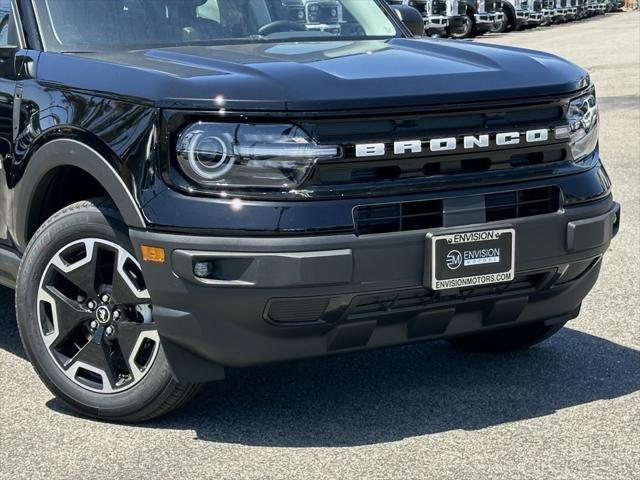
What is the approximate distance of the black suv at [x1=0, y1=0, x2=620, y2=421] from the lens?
13.1 ft

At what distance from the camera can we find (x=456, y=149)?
4191mm

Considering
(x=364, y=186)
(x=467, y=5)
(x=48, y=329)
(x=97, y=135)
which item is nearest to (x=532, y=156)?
(x=364, y=186)

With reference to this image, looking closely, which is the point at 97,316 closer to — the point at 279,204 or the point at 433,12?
the point at 279,204

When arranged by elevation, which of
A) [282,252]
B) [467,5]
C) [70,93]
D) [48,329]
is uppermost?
[70,93]

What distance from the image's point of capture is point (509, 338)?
525 centimetres

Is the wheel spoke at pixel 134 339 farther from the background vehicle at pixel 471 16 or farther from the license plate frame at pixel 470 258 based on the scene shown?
the background vehicle at pixel 471 16

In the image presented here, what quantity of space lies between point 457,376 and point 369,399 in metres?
0.46

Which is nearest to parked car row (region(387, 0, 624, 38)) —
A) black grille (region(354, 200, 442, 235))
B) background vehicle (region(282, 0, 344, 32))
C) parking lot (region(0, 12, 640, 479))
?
background vehicle (region(282, 0, 344, 32))

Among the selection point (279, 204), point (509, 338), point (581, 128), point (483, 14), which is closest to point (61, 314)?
point (279, 204)

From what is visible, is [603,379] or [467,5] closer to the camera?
[603,379]

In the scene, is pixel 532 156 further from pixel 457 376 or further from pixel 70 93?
pixel 70 93

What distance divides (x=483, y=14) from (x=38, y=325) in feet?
92.3

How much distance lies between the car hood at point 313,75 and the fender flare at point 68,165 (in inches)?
8.6

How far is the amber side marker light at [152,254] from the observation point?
13.3 feet
